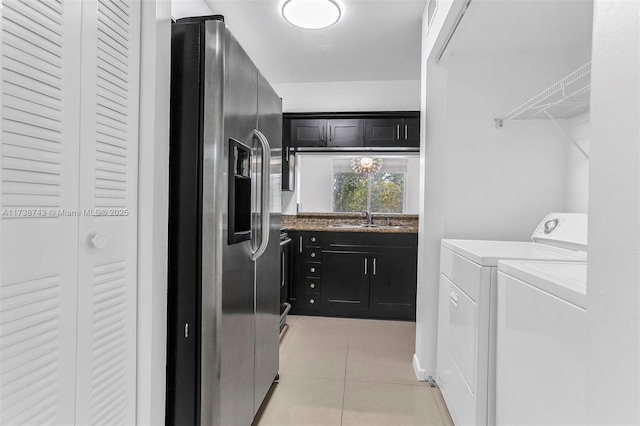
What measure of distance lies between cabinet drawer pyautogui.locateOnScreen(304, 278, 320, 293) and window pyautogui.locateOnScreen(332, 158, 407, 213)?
1.02 metres

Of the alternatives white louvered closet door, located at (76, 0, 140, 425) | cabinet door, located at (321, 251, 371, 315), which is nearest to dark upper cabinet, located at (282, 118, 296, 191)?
cabinet door, located at (321, 251, 371, 315)

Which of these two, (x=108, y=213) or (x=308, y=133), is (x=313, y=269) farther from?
(x=108, y=213)

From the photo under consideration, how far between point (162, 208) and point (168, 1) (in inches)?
27.6

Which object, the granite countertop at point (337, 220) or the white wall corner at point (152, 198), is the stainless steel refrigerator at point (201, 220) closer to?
the white wall corner at point (152, 198)

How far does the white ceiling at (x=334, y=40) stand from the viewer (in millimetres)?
2484

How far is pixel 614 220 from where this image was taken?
20.9 inches

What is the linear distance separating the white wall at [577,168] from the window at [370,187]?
2.02 meters

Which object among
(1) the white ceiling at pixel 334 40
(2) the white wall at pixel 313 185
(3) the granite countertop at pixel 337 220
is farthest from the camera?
(2) the white wall at pixel 313 185

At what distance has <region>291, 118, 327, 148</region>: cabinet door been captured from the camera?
156 inches

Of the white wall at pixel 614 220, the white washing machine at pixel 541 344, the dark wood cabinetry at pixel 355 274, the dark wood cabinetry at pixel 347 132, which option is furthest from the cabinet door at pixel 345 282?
the white wall at pixel 614 220

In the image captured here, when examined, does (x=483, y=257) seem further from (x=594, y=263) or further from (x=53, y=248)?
(x=53, y=248)

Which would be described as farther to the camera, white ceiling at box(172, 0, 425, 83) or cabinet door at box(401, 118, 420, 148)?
cabinet door at box(401, 118, 420, 148)

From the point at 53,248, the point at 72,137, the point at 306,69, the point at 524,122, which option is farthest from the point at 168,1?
the point at 306,69

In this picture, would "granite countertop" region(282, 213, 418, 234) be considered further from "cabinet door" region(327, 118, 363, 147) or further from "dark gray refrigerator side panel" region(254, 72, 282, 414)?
Answer: "dark gray refrigerator side panel" region(254, 72, 282, 414)
